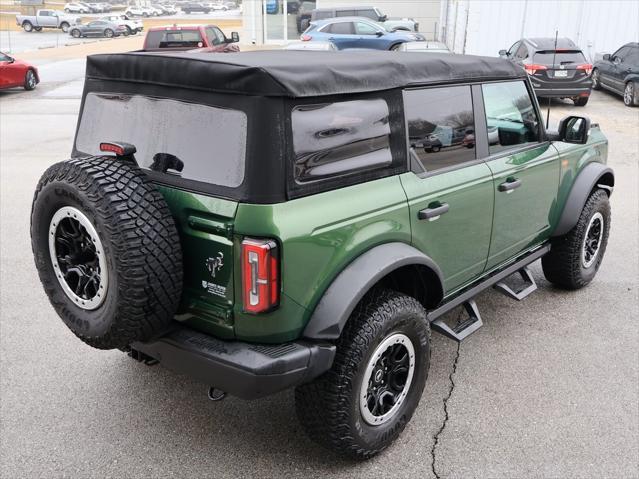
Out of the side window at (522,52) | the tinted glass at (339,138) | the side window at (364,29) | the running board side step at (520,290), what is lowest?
A: the running board side step at (520,290)

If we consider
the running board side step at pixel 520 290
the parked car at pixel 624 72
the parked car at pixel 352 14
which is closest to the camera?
the running board side step at pixel 520 290

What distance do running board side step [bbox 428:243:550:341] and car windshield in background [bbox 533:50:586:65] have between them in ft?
35.6

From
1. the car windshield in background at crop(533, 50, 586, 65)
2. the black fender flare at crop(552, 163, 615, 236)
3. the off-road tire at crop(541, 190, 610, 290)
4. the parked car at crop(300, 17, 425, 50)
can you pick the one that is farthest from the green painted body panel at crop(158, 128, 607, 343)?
the parked car at crop(300, 17, 425, 50)

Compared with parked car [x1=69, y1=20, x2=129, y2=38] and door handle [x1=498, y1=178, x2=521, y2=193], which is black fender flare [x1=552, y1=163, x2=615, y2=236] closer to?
door handle [x1=498, y1=178, x2=521, y2=193]

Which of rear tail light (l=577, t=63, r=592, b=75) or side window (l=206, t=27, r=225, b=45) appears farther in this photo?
side window (l=206, t=27, r=225, b=45)

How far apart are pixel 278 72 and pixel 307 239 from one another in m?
0.71

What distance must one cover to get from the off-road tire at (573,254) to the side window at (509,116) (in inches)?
33.5

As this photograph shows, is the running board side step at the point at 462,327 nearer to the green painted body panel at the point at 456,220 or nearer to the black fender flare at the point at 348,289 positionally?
the green painted body panel at the point at 456,220

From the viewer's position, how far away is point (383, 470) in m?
3.02

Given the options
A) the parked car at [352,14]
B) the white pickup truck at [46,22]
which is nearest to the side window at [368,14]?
the parked car at [352,14]

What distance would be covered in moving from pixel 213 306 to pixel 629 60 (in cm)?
1618

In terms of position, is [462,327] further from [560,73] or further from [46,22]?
[46,22]

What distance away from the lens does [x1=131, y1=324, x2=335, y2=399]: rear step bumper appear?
2504mm

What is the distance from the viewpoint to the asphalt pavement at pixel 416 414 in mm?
3043
